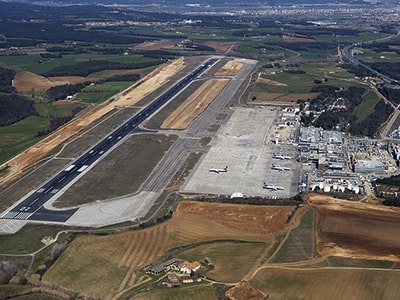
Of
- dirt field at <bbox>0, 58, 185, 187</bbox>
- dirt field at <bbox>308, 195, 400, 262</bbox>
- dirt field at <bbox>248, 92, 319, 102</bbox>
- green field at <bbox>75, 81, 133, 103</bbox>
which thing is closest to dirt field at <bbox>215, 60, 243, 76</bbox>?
dirt field at <bbox>0, 58, 185, 187</bbox>

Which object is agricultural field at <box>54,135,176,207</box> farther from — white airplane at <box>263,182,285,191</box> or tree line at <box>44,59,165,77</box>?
tree line at <box>44,59,165,77</box>

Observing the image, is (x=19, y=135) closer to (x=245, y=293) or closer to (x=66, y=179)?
(x=66, y=179)

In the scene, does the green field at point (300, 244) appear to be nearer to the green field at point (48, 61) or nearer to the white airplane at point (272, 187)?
the white airplane at point (272, 187)

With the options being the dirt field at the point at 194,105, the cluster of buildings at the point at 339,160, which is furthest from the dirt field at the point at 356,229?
the dirt field at the point at 194,105

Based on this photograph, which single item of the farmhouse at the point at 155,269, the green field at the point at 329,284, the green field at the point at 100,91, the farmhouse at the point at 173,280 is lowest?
the green field at the point at 329,284

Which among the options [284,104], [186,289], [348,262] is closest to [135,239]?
[186,289]

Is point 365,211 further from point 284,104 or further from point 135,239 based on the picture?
point 284,104
